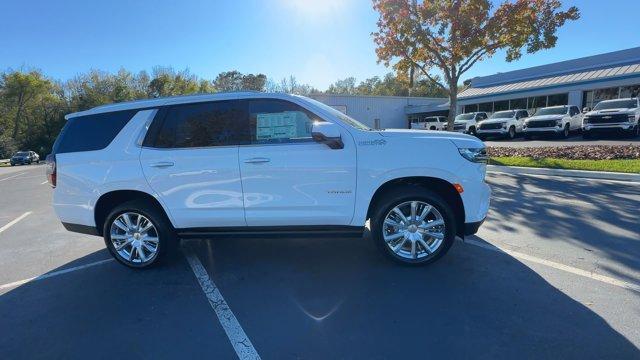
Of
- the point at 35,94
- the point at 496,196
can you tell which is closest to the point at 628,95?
the point at 496,196

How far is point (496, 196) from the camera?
26.3 ft

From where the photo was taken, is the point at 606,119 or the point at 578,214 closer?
the point at 578,214

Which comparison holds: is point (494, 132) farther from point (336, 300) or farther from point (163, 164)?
point (163, 164)

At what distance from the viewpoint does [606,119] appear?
18062mm

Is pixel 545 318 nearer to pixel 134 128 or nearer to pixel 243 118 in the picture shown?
pixel 243 118

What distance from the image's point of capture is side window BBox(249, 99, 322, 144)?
4238 millimetres

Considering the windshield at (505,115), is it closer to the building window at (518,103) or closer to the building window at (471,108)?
the building window at (518,103)

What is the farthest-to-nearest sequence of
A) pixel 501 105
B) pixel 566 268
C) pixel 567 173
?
pixel 501 105 < pixel 567 173 < pixel 566 268

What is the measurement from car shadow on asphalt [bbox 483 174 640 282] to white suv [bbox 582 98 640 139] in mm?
11158

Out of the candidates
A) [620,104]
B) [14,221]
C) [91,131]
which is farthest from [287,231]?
[620,104]

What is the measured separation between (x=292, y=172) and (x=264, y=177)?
306mm

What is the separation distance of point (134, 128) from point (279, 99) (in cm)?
171

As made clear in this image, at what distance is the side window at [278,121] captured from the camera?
4.24m

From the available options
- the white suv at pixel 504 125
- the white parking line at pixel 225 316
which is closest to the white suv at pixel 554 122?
the white suv at pixel 504 125
